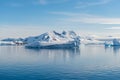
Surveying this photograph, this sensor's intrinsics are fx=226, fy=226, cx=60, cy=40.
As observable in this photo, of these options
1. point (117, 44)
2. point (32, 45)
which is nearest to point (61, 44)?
point (32, 45)

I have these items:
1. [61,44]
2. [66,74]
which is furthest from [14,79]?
[61,44]

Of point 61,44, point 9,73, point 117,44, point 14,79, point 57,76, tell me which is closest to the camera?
point 14,79

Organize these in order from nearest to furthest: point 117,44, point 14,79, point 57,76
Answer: point 14,79 → point 57,76 → point 117,44

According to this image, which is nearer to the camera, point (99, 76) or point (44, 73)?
point (99, 76)

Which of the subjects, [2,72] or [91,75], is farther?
[2,72]

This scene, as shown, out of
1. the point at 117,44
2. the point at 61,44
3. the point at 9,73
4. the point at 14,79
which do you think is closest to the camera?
the point at 14,79

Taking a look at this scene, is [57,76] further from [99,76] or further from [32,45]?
[32,45]

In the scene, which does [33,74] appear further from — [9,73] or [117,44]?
[117,44]

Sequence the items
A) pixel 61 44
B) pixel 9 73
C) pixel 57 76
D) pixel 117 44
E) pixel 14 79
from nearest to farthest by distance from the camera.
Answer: pixel 14 79 → pixel 57 76 → pixel 9 73 → pixel 61 44 → pixel 117 44
